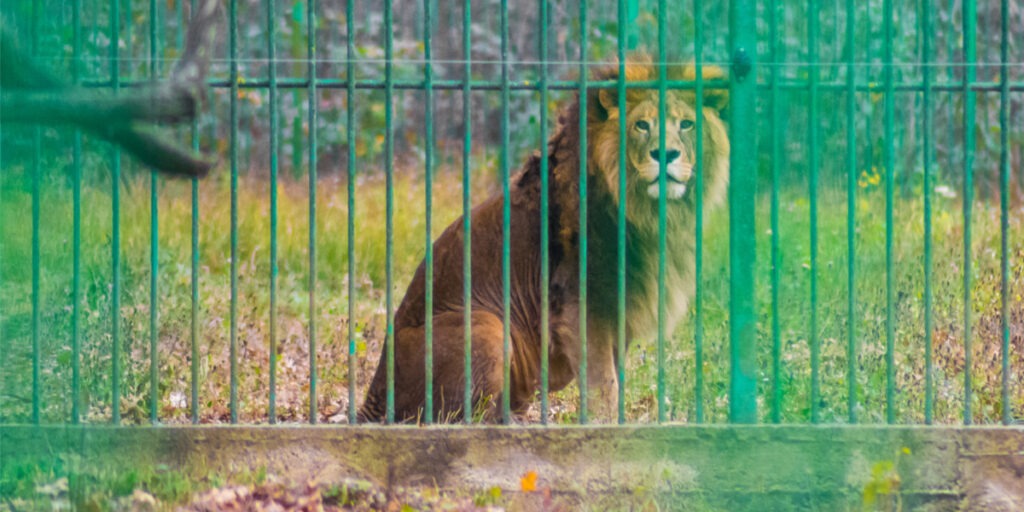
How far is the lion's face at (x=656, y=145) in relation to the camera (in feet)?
17.0

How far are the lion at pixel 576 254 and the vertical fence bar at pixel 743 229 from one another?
2.87 feet

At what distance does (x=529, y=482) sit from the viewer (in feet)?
13.5

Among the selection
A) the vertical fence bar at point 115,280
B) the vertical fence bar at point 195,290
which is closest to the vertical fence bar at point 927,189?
the vertical fence bar at point 195,290

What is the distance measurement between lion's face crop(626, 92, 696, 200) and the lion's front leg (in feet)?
2.19

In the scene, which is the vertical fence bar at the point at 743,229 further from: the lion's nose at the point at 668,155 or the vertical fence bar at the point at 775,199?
the lion's nose at the point at 668,155

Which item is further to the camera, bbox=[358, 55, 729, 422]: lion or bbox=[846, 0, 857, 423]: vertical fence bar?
bbox=[358, 55, 729, 422]: lion

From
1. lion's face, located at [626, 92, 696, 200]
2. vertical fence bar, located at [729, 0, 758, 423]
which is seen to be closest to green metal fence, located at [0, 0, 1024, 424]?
vertical fence bar, located at [729, 0, 758, 423]

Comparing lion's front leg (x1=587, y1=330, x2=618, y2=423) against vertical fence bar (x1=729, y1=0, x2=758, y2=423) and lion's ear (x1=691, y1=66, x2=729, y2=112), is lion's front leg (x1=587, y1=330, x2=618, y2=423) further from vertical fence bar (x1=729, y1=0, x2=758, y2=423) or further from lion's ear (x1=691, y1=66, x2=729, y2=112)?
lion's ear (x1=691, y1=66, x2=729, y2=112)

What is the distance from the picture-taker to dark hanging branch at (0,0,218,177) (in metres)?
0.76

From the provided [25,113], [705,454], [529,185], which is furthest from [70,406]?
[529,185]

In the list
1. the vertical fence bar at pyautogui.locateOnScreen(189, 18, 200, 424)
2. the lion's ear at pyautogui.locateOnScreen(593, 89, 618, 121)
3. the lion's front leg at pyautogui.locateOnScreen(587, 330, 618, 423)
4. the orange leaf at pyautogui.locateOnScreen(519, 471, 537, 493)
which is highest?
the lion's ear at pyautogui.locateOnScreen(593, 89, 618, 121)

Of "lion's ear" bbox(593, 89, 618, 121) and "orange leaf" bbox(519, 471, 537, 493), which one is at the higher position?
"lion's ear" bbox(593, 89, 618, 121)

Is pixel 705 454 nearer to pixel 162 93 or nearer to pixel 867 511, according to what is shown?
pixel 867 511

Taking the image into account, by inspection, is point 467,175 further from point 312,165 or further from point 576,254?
point 576,254
